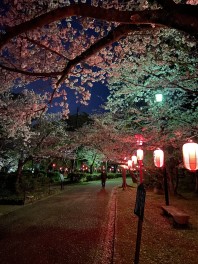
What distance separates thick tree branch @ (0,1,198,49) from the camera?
4.35 m

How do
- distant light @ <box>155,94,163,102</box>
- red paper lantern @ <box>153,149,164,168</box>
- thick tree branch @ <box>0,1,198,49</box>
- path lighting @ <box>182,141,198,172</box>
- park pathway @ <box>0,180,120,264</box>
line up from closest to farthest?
thick tree branch @ <box>0,1,198,49</box>, park pathway @ <box>0,180,120,264</box>, path lighting @ <box>182,141,198,172</box>, red paper lantern @ <box>153,149,164,168</box>, distant light @ <box>155,94,163,102</box>

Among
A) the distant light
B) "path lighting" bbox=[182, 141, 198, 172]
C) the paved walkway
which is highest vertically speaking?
the distant light

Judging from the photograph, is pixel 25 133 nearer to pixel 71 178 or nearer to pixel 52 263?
pixel 52 263

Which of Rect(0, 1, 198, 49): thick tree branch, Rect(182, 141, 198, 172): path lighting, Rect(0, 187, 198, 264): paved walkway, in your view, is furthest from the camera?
Rect(182, 141, 198, 172): path lighting

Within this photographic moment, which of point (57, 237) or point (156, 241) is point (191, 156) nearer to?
point (156, 241)

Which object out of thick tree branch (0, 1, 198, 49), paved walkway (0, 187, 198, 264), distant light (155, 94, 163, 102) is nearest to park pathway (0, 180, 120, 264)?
paved walkway (0, 187, 198, 264)

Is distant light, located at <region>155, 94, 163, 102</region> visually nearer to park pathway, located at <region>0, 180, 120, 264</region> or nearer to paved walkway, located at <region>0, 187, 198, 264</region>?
paved walkway, located at <region>0, 187, 198, 264</region>

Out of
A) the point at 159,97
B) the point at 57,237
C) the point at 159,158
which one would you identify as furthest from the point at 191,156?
the point at 159,97

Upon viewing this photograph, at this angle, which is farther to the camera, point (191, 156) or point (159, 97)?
point (159, 97)

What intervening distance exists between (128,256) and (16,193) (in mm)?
18506

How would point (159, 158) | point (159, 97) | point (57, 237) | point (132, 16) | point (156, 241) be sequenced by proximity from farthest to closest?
point (159, 97) → point (159, 158) → point (57, 237) → point (156, 241) → point (132, 16)

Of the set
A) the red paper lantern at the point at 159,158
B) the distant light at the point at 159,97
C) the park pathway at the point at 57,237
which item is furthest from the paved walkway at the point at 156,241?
the distant light at the point at 159,97

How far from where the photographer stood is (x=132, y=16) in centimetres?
485

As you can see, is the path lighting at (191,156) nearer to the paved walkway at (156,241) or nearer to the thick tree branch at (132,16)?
the paved walkway at (156,241)
